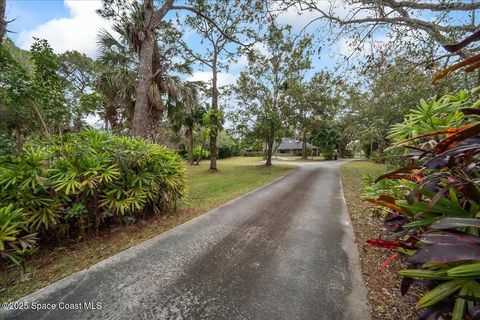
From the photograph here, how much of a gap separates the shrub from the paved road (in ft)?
3.19

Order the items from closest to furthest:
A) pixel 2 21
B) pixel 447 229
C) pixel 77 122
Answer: pixel 447 229 < pixel 2 21 < pixel 77 122

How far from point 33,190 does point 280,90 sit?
46.4 feet

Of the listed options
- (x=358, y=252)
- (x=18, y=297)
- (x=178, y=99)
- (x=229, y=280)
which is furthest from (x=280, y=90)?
(x=18, y=297)

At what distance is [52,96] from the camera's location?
3350mm

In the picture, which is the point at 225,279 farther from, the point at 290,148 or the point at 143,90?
the point at 290,148

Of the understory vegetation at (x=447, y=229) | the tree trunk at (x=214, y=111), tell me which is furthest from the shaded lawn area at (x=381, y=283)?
the tree trunk at (x=214, y=111)

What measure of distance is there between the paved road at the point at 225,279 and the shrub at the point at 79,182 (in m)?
0.97

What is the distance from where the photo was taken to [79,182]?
2992 millimetres

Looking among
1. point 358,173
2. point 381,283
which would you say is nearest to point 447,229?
point 381,283

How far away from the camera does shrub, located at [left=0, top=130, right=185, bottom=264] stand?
2.69 meters

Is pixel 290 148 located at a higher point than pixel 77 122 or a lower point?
higher

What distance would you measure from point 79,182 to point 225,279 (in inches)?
102

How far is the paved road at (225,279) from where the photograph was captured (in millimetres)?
1896

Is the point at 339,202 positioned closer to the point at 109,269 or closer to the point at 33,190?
the point at 109,269
